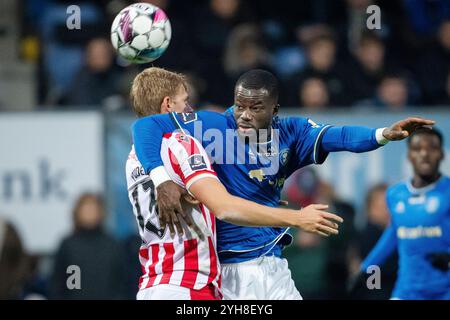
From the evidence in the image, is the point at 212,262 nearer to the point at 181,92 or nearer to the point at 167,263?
the point at 167,263

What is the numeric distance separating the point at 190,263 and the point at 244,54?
6.16 metres

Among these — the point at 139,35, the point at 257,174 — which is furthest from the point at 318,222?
the point at 139,35

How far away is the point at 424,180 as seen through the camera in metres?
8.73

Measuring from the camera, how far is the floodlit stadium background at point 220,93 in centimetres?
1028

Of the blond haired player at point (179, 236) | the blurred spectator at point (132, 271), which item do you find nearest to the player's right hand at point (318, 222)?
the blond haired player at point (179, 236)

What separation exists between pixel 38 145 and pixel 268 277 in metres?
4.76

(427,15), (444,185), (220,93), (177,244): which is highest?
(427,15)

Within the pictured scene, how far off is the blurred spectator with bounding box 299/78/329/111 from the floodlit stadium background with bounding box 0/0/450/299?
1cm

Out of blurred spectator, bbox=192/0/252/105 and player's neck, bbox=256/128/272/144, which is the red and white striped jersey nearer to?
player's neck, bbox=256/128/272/144

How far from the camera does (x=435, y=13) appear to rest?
42.9 ft

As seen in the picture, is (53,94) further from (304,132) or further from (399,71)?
(304,132)

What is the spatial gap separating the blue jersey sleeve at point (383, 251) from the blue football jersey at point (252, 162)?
7.32 feet

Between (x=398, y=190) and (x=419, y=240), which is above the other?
(x=398, y=190)

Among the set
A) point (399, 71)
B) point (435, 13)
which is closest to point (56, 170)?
point (399, 71)
